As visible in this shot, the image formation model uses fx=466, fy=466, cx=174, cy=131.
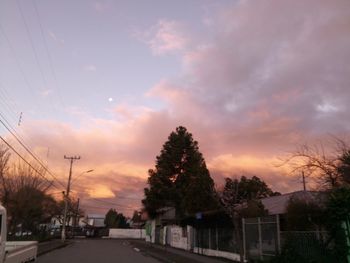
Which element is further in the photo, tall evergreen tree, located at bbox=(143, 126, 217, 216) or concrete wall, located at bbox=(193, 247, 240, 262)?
tall evergreen tree, located at bbox=(143, 126, 217, 216)

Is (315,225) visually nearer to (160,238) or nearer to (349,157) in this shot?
(349,157)

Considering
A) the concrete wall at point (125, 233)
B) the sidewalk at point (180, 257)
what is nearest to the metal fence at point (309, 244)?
the sidewalk at point (180, 257)

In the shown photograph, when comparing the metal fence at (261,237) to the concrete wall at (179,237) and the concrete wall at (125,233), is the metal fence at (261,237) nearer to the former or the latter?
the concrete wall at (179,237)

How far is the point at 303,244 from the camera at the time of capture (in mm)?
17844

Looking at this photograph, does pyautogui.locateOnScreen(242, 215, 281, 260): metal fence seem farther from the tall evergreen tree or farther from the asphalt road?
the tall evergreen tree

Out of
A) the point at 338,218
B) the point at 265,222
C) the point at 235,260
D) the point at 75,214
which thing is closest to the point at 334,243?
the point at 338,218

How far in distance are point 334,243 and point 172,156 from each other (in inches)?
1978

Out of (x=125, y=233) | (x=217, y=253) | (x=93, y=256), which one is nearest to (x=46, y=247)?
(x=93, y=256)

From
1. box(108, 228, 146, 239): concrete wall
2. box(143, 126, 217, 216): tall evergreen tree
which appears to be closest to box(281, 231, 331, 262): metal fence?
box(143, 126, 217, 216): tall evergreen tree

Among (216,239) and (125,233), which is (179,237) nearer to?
(216,239)

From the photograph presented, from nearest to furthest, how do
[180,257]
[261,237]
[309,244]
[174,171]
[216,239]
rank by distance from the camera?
[309,244]
[261,237]
[216,239]
[180,257]
[174,171]

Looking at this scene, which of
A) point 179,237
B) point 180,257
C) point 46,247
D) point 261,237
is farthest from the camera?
point 179,237

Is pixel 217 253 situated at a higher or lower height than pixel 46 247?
lower

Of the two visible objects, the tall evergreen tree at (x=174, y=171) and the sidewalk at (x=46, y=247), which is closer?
the sidewalk at (x=46, y=247)
